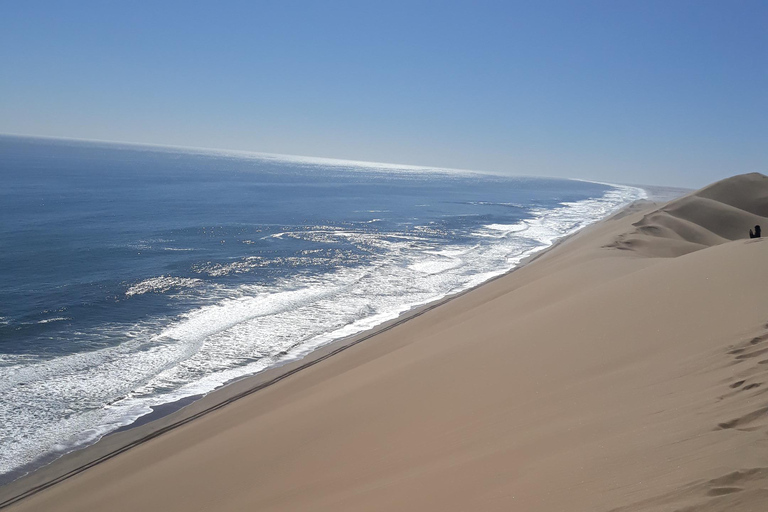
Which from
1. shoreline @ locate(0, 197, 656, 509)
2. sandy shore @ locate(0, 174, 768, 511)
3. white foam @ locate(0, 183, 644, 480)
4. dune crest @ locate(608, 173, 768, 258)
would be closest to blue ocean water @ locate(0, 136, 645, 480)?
white foam @ locate(0, 183, 644, 480)

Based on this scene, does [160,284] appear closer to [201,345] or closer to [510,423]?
[201,345]

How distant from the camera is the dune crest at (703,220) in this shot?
19625mm

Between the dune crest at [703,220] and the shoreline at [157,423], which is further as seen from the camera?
the dune crest at [703,220]

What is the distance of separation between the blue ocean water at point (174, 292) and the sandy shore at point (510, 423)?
1858mm

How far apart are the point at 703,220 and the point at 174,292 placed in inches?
982

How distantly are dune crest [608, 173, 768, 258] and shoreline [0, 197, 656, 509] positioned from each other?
11.3 metres

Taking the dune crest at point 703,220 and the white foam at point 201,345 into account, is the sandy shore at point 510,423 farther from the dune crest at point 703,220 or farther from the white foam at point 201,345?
the dune crest at point 703,220

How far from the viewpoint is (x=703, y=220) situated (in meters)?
25.3

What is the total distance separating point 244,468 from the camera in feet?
24.2

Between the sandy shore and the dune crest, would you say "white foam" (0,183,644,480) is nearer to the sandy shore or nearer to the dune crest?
the sandy shore

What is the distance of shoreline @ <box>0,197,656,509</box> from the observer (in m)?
8.92

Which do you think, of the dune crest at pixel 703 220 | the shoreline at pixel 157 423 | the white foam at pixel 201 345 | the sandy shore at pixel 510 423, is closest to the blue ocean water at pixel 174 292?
the white foam at pixel 201 345

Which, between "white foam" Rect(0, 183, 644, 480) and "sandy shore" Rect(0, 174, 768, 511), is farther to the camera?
"white foam" Rect(0, 183, 644, 480)

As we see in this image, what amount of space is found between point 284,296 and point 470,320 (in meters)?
9.56
